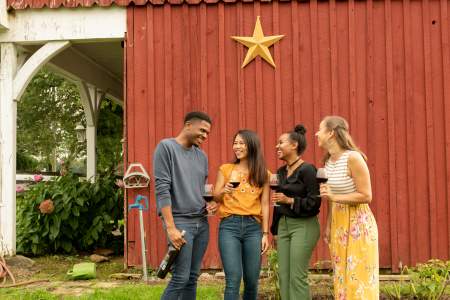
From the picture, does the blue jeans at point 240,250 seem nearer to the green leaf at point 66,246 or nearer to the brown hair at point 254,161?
the brown hair at point 254,161

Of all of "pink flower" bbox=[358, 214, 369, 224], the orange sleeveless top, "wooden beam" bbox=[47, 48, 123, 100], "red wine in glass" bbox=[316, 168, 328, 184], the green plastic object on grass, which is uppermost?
"wooden beam" bbox=[47, 48, 123, 100]

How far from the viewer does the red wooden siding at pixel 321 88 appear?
20.8 ft

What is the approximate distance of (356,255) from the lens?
3.61 m

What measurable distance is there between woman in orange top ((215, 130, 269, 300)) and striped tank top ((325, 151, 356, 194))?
53cm

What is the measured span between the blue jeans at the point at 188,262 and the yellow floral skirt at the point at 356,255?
99 centimetres

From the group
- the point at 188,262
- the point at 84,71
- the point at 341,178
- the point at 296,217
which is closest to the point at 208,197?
the point at 188,262

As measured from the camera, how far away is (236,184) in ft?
12.4

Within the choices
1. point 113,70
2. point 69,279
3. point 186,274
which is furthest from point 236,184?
point 113,70

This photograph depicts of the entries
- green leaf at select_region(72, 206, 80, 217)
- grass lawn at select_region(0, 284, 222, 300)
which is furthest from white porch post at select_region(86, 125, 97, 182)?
grass lawn at select_region(0, 284, 222, 300)

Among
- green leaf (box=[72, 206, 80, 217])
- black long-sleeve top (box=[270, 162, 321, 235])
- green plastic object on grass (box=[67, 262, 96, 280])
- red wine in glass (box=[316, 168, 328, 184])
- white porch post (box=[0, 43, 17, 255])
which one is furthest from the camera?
green leaf (box=[72, 206, 80, 217])

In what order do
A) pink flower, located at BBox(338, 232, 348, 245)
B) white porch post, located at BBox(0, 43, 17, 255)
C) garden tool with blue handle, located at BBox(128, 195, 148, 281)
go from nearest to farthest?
1. pink flower, located at BBox(338, 232, 348, 245)
2. garden tool with blue handle, located at BBox(128, 195, 148, 281)
3. white porch post, located at BBox(0, 43, 17, 255)

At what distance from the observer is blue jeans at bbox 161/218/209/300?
366 cm

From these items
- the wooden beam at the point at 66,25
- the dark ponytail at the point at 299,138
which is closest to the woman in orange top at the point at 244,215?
the dark ponytail at the point at 299,138

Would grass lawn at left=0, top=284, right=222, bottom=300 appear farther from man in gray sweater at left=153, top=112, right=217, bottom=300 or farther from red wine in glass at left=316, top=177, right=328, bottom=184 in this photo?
red wine in glass at left=316, top=177, right=328, bottom=184
